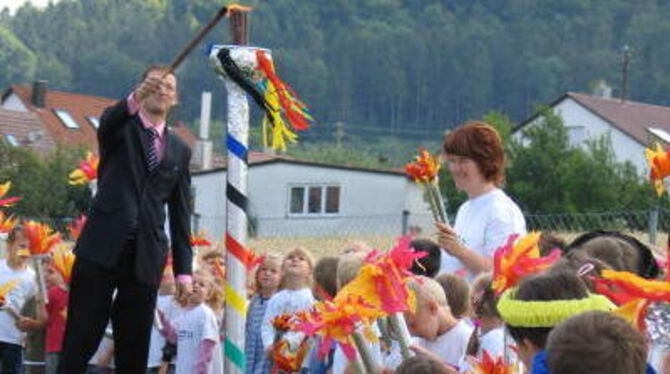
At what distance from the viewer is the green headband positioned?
4086 mm

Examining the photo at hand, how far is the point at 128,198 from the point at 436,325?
170 centimetres


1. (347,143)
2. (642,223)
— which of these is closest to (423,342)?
(642,223)

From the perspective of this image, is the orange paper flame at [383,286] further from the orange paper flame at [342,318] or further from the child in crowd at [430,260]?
the child in crowd at [430,260]

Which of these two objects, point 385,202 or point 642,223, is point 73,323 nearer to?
point 642,223

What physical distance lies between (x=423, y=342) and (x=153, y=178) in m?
1.67

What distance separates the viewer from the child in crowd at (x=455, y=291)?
20.3 feet

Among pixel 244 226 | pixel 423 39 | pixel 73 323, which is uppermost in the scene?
pixel 423 39

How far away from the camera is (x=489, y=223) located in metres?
6.32

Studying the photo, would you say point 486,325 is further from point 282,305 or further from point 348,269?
point 282,305

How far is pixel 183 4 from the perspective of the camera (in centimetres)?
11794

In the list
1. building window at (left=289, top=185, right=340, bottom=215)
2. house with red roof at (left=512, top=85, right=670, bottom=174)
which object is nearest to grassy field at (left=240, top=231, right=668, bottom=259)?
building window at (left=289, top=185, right=340, bottom=215)

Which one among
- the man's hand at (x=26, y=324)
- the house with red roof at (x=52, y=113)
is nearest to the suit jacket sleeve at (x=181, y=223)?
the man's hand at (x=26, y=324)

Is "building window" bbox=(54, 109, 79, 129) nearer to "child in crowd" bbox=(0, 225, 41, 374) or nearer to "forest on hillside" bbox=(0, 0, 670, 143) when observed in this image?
"forest on hillside" bbox=(0, 0, 670, 143)

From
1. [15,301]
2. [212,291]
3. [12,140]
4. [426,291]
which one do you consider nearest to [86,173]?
[212,291]
